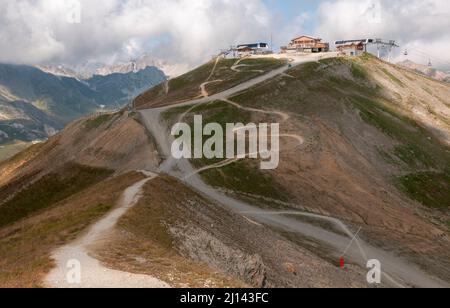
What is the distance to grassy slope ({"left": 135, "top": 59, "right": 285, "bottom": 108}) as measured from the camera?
139m

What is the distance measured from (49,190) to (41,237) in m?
49.9

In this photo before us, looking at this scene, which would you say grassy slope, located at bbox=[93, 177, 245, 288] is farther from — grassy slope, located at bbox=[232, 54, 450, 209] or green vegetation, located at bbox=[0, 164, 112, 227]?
grassy slope, located at bbox=[232, 54, 450, 209]

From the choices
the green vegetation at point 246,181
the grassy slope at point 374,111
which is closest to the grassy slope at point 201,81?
the grassy slope at point 374,111

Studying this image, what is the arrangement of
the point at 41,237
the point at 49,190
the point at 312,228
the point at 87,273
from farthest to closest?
1. the point at 49,190
2. the point at 312,228
3. the point at 41,237
4. the point at 87,273

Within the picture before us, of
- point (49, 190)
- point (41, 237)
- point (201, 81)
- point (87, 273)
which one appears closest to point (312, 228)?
point (41, 237)

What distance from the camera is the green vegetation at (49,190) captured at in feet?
266

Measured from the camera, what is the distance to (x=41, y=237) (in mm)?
41812

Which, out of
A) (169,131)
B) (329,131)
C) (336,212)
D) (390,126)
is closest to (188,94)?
(169,131)

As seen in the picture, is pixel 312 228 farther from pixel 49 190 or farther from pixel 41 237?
pixel 49 190

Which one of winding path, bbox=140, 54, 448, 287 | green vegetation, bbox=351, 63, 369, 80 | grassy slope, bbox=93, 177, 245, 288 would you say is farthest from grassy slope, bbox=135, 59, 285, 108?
grassy slope, bbox=93, 177, 245, 288

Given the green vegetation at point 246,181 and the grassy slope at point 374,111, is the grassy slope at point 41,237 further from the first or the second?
the grassy slope at point 374,111

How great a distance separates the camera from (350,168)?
93.8 meters
